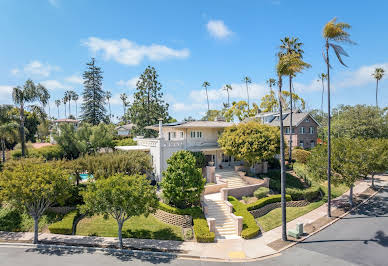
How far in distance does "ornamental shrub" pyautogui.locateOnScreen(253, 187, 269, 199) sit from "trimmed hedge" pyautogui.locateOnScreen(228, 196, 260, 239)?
358 cm

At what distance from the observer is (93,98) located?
57594mm

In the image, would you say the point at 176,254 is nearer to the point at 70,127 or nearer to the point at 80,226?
the point at 80,226

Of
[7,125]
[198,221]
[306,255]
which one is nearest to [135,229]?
[198,221]

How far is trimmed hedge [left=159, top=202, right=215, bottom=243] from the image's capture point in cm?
1823

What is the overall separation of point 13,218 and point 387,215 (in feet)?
126

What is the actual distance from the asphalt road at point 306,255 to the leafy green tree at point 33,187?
2822 millimetres

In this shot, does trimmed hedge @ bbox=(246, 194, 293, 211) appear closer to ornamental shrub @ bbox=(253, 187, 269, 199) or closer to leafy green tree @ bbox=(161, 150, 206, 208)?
ornamental shrub @ bbox=(253, 187, 269, 199)

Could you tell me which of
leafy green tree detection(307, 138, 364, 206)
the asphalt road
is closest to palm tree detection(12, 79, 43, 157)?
the asphalt road

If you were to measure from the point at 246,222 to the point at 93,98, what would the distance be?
170ft

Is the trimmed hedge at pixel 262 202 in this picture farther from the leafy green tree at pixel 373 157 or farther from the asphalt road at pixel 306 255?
the leafy green tree at pixel 373 157

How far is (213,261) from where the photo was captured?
15680mm

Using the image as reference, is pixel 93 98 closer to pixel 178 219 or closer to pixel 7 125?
pixel 7 125

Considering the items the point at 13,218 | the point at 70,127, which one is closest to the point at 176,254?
the point at 13,218

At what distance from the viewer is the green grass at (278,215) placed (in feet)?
71.5
